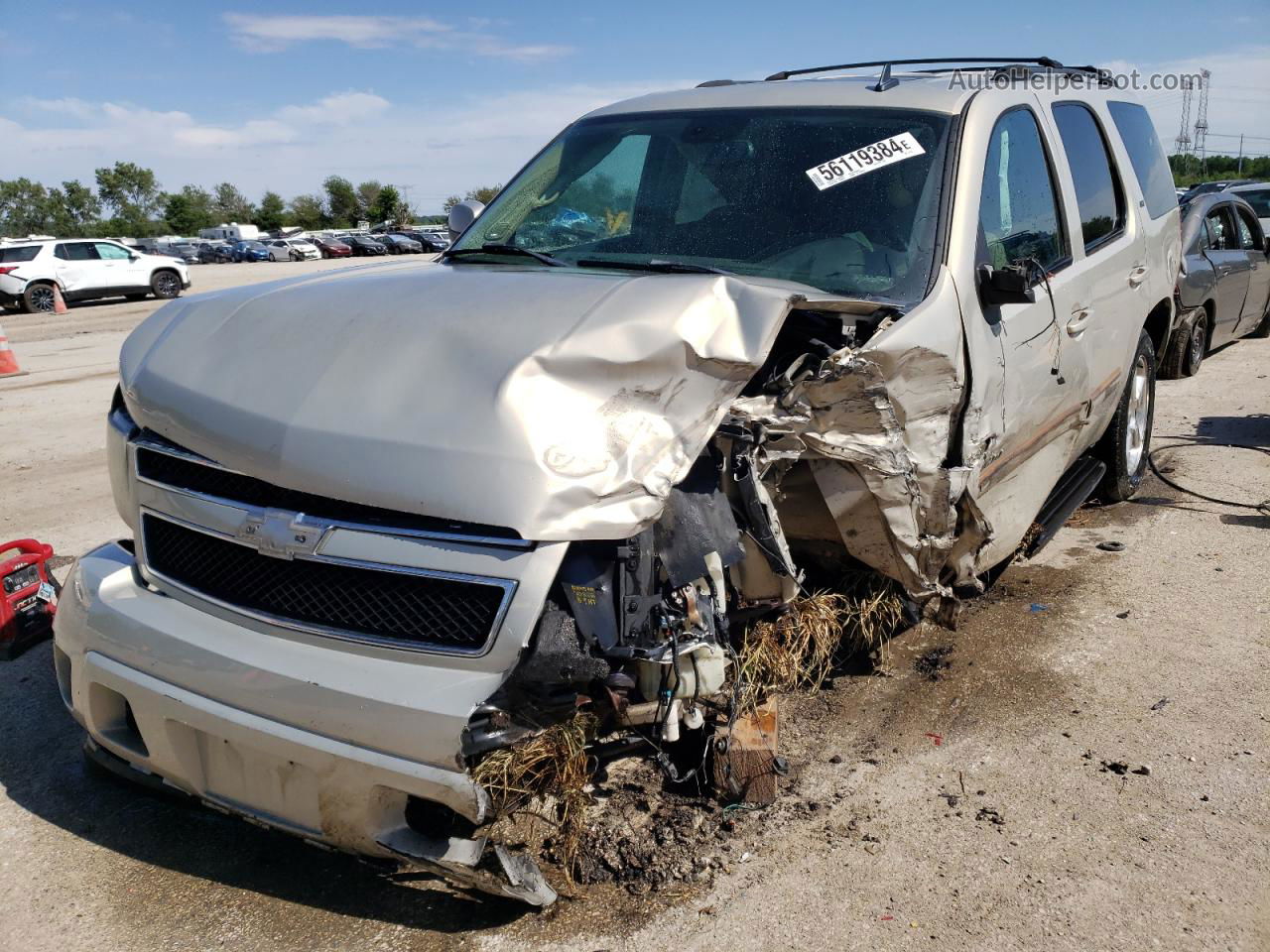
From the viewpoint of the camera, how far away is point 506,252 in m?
3.87

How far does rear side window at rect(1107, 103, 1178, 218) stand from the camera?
535cm

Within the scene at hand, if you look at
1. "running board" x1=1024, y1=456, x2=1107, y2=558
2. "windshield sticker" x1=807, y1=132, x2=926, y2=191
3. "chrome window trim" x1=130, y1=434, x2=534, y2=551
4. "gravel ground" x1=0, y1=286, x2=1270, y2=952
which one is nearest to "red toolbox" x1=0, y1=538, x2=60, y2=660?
"gravel ground" x1=0, y1=286, x2=1270, y2=952

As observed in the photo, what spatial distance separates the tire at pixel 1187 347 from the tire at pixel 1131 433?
350 centimetres

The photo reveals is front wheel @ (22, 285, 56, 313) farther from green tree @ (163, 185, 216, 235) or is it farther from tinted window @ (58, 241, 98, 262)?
green tree @ (163, 185, 216, 235)

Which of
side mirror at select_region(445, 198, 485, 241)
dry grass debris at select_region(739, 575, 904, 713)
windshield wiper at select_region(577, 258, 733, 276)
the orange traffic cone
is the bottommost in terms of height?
dry grass debris at select_region(739, 575, 904, 713)

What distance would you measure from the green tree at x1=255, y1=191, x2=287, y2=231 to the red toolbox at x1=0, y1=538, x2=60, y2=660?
10895 centimetres

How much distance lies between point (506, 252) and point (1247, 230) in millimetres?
9146

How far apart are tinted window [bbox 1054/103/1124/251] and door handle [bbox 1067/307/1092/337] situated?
1.15 ft

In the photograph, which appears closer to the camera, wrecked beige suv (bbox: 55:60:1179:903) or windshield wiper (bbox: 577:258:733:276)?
wrecked beige suv (bbox: 55:60:1179:903)

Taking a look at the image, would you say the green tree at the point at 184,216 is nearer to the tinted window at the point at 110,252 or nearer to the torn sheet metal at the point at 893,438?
the tinted window at the point at 110,252

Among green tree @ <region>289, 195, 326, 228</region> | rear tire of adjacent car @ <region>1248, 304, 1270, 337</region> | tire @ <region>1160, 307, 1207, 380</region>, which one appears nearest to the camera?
tire @ <region>1160, 307, 1207, 380</region>

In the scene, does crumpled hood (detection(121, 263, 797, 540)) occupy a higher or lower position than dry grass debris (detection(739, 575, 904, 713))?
higher

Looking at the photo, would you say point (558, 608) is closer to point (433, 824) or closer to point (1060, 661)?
point (433, 824)

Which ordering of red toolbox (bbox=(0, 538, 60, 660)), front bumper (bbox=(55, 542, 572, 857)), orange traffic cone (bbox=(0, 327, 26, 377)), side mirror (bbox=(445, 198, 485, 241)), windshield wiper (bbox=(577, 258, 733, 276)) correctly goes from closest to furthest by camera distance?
front bumper (bbox=(55, 542, 572, 857)), windshield wiper (bbox=(577, 258, 733, 276)), red toolbox (bbox=(0, 538, 60, 660)), side mirror (bbox=(445, 198, 485, 241)), orange traffic cone (bbox=(0, 327, 26, 377))
